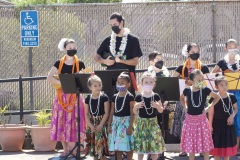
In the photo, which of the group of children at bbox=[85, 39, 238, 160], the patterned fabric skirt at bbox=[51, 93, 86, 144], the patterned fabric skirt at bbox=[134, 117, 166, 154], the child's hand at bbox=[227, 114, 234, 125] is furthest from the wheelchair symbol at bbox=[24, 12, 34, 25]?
the child's hand at bbox=[227, 114, 234, 125]

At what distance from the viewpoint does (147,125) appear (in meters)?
10.1

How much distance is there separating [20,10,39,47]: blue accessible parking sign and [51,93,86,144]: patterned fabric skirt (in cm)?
376

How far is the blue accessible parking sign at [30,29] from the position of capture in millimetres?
14844

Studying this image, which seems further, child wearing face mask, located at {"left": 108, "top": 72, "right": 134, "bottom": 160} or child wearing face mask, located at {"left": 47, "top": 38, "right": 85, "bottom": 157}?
child wearing face mask, located at {"left": 47, "top": 38, "right": 85, "bottom": 157}

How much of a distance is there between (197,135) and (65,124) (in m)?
2.33

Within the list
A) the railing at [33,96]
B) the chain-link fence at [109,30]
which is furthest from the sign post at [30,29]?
the railing at [33,96]

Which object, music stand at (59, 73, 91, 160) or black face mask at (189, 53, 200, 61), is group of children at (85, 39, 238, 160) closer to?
music stand at (59, 73, 91, 160)

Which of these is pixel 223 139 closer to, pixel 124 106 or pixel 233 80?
pixel 233 80

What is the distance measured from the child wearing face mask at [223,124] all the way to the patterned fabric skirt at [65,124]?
6.97 feet

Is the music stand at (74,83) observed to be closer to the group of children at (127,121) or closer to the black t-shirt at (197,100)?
the group of children at (127,121)

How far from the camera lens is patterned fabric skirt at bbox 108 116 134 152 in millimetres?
9992

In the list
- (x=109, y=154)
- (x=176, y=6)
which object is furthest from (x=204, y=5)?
(x=109, y=154)

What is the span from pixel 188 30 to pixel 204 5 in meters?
0.65

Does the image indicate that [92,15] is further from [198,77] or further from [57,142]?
[198,77]
